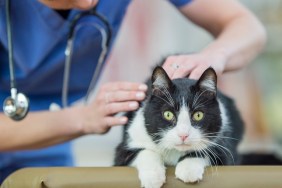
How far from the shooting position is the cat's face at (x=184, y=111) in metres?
0.83

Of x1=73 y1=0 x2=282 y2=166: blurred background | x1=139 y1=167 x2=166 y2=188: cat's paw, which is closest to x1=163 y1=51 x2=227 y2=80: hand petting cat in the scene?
x1=139 y1=167 x2=166 y2=188: cat's paw

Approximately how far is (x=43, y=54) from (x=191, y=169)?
0.54 m

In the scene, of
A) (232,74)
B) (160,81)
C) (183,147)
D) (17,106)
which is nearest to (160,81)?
(160,81)

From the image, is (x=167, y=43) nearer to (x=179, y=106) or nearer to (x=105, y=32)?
(x=105, y=32)

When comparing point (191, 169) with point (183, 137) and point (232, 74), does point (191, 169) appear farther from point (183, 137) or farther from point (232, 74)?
point (232, 74)

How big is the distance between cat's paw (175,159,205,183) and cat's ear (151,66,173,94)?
0.39 feet

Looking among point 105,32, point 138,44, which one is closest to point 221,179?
point 105,32

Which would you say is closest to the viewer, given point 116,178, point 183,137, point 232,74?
point 116,178

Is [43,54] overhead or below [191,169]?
overhead

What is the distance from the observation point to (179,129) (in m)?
0.83

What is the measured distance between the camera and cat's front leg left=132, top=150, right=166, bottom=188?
74 cm

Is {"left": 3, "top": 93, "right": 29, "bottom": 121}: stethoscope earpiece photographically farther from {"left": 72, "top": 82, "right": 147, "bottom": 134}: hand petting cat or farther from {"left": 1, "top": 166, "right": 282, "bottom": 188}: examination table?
{"left": 1, "top": 166, "right": 282, "bottom": 188}: examination table

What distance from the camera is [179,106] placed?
0.84 metres

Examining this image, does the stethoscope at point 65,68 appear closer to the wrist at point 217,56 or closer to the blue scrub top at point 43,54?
the blue scrub top at point 43,54
